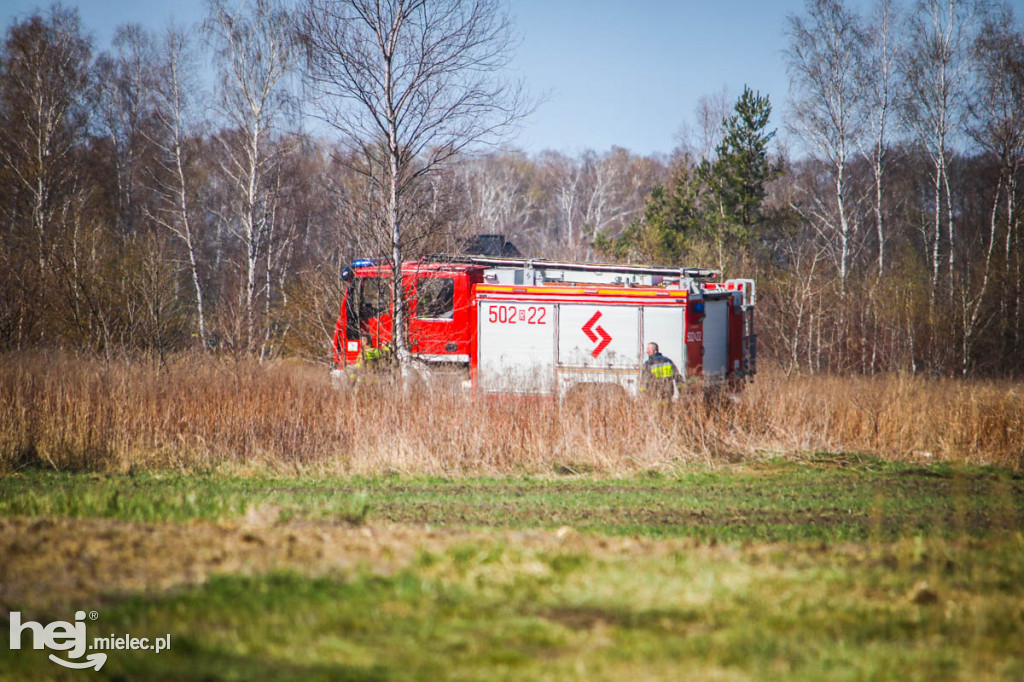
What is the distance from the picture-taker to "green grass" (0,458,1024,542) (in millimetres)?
6762

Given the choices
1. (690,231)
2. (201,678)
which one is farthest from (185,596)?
(690,231)

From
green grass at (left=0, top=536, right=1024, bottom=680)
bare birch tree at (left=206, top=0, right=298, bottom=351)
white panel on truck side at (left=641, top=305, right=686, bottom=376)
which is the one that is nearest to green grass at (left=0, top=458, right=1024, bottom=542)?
green grass at (left=0, top=536, right=1024, bottom=680)

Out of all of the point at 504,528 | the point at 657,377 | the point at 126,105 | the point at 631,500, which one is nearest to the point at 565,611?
the point at 504,528

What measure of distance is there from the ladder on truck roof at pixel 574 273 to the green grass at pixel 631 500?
18.3 ft

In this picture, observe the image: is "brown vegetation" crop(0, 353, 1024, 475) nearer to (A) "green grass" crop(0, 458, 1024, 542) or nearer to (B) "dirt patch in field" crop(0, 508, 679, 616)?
(A) "green grass" crop(0, 458, 1024, 542)

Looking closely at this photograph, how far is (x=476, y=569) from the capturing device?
4344 millimetres

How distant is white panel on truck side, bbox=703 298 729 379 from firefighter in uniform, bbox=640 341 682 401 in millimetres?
1244

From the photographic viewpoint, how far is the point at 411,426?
11.5 meters

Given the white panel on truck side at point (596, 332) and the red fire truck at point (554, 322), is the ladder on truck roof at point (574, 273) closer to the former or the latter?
the red fire truck at point (554, 322)

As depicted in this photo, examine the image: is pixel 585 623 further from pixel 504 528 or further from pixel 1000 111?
pixel 1000 111

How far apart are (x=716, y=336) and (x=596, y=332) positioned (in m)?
2.43

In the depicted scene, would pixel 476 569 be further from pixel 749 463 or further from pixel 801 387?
pixel 801 387

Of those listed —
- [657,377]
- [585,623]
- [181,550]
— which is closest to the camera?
[585,623]

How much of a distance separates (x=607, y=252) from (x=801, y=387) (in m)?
19.9
